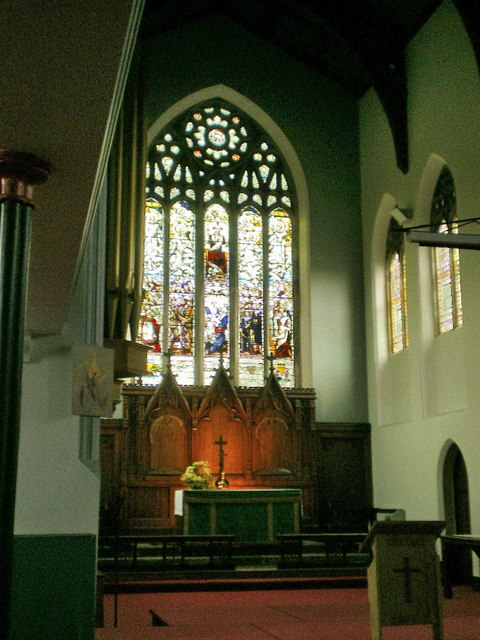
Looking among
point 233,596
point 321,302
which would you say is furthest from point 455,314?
point 233,596

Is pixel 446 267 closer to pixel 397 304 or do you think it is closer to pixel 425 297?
pixel 425 297

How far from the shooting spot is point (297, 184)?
48.3 feet

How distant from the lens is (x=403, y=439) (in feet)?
41.6

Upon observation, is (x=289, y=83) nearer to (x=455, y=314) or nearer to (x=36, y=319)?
(x=455, y=314)

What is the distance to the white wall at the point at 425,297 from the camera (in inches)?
424

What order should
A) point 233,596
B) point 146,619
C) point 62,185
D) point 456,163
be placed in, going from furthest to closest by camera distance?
point 456,163 < point 233,596 < point 146,619 < point 62,185

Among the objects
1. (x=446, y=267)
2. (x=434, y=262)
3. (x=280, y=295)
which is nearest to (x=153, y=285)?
(x=280, y=295)

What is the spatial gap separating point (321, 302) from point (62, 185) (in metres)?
10.6

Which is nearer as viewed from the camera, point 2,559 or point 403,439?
point 2,559

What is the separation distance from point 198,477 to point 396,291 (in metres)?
4.76

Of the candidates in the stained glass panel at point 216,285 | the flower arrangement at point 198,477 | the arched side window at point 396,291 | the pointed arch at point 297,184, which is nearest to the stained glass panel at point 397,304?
the arched side window at point 396,291

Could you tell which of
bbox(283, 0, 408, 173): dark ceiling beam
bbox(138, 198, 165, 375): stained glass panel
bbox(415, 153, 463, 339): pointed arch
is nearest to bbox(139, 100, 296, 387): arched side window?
bbox(138, 198, 165, 375): stained glass panel

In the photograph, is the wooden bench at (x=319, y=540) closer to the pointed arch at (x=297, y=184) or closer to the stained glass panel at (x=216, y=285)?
the pointed arch at (x=297, y=184)

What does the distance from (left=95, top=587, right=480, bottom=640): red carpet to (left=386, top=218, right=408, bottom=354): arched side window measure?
4.50 metres
